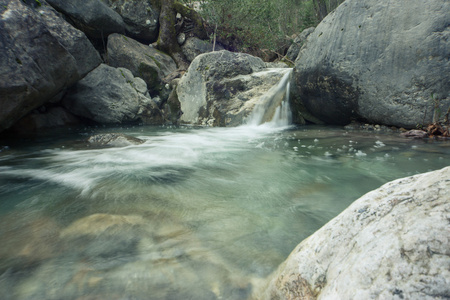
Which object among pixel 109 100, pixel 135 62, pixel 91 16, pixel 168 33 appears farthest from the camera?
pixel 168 33

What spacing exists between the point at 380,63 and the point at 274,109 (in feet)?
11.5

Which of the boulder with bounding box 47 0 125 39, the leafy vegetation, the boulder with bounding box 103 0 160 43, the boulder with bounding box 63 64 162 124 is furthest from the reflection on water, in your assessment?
the leafy vegetation

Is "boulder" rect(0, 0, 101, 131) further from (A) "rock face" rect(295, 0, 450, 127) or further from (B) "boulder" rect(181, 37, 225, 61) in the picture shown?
(B) "boulder" rect(181, 37, 225, 61)

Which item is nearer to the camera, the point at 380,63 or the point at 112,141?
the point at 112,141

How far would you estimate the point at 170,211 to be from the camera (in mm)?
2453

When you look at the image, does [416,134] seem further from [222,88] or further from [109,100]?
[109,100]

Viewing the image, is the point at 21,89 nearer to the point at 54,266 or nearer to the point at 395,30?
the point at 54,266

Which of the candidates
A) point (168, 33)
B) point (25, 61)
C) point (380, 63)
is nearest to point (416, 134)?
point (380, 63)

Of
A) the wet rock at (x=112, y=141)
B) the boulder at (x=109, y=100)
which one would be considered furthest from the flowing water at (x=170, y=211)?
the boulder at (x=109, y=100)

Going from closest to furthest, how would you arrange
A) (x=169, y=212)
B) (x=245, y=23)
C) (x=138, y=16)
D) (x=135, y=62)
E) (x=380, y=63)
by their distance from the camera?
1. (x=169, y=212)
2. (x=380, y=63)
3. (x=135, y=62)
4. (x=138, y=16)
5. (x=245, y=23)

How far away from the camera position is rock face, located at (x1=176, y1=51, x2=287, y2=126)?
956cm

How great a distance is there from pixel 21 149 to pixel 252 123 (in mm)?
6513

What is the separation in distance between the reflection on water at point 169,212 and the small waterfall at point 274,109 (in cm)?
407

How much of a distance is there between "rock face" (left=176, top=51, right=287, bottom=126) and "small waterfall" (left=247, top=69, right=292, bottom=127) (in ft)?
0.87
